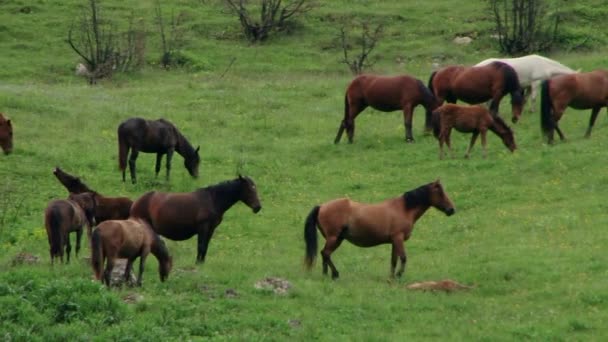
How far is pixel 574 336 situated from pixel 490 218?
23.3ft

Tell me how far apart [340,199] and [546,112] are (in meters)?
10.3

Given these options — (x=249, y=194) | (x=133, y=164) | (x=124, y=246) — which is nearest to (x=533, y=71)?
(x=133, y=164)

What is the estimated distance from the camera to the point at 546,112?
88.2 ft

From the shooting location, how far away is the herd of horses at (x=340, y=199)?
57.2 feet

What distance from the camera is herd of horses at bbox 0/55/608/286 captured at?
17.4 m

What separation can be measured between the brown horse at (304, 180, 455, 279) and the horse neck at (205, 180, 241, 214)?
60.7 inches

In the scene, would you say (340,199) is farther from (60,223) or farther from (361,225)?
(60,223)

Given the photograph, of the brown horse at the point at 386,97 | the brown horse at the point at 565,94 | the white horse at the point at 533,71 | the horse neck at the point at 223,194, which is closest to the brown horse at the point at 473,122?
the brown horse at the point at 565,94

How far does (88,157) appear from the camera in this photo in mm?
26469

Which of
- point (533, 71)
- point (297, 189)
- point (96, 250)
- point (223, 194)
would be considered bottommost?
point (297, 189)

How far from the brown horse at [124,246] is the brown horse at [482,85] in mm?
13976

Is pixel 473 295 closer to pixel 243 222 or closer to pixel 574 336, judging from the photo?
pixel 574 336

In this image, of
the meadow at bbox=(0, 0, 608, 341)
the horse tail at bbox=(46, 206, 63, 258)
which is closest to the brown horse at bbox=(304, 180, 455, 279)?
the meadow at bbox=(0, 0, 608, 341)

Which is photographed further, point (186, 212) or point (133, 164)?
point (133, 164)
